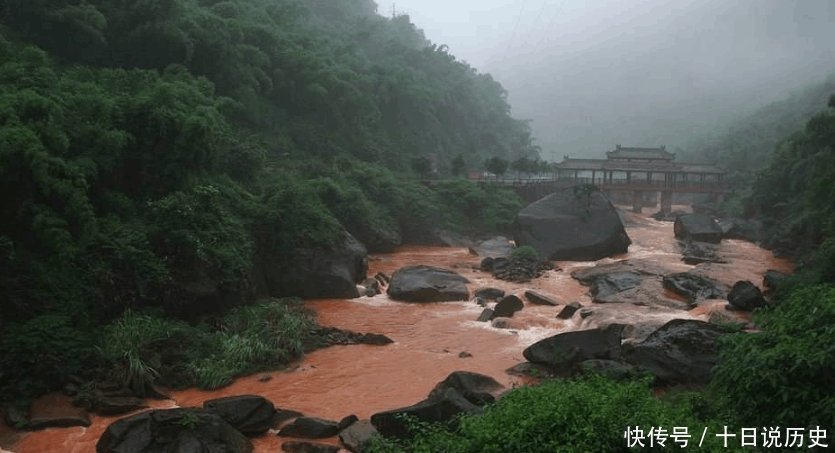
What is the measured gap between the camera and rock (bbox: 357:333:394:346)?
1434 centimetres

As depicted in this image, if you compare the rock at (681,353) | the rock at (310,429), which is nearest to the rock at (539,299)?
→ the rock at (681,353)

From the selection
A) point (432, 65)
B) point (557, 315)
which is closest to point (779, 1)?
point (432, 65)

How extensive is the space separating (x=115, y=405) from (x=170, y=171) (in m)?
7.31

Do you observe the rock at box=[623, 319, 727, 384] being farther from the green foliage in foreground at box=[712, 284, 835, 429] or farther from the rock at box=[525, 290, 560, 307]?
the rock at box=[525, 290, 560, 307]

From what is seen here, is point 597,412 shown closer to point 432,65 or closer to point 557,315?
point 557,315

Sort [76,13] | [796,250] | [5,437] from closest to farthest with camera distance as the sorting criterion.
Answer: [5,437]
[76,13]
[796,250]

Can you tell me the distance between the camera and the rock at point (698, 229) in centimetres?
3095

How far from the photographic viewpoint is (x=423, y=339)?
48.3 ft

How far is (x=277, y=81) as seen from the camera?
33.9m

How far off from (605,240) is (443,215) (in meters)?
9.27

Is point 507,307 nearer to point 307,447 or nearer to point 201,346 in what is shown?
point 201,346

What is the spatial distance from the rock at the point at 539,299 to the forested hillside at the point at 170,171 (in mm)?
6472

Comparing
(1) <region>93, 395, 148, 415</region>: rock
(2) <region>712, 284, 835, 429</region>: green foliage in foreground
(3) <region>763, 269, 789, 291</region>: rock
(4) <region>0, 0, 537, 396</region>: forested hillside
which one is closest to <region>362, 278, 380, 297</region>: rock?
(4) <region>0, 0, 537, 396</region>: forested hillside

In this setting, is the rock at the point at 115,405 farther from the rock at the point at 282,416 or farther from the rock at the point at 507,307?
the rock at the point at 507,307
